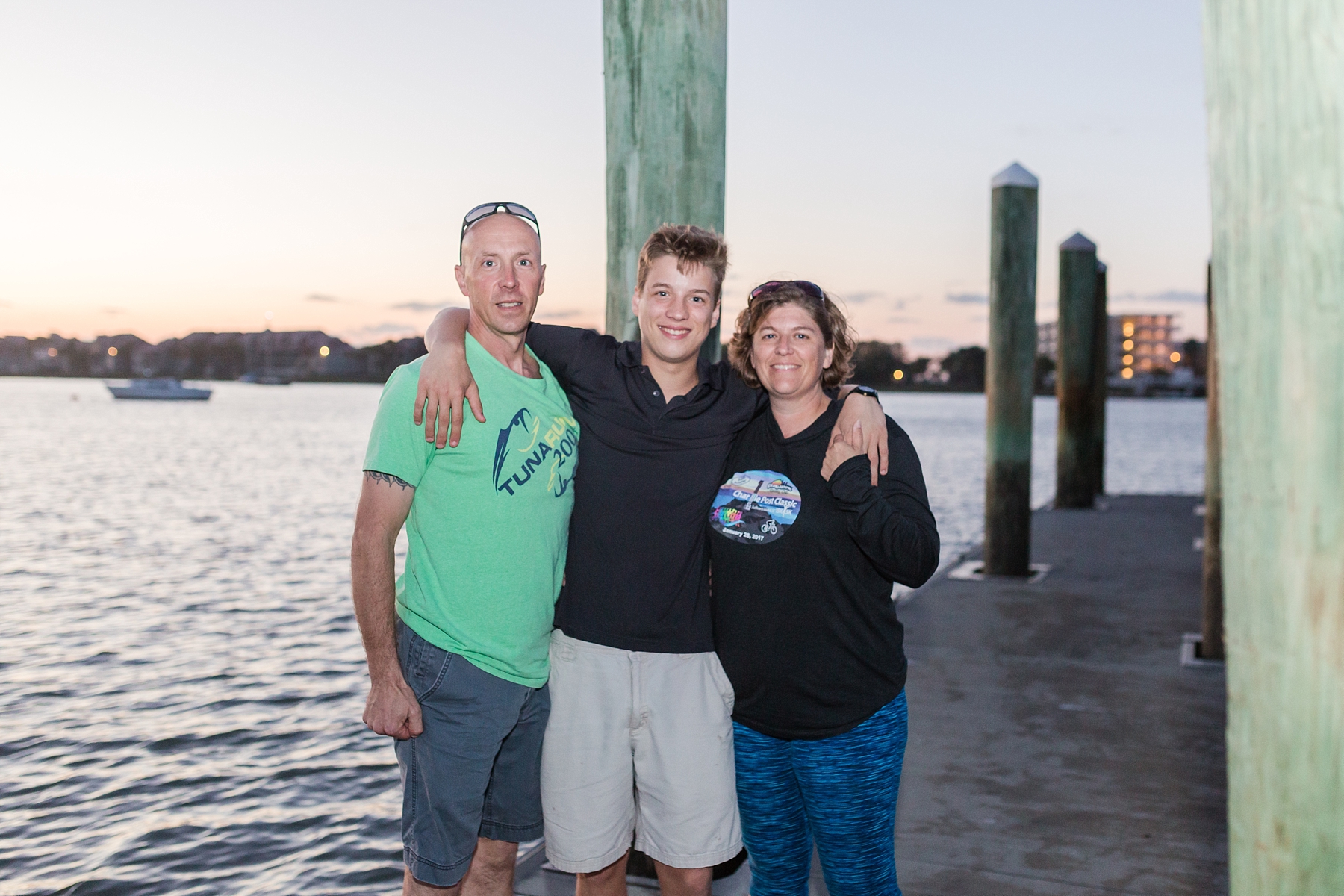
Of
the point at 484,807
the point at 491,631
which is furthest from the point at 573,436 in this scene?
the point at 484,807

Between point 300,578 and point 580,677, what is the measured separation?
11.7 meters

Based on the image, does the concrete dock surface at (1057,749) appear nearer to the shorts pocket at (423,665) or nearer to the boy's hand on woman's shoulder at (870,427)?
the shorts pocket at (423,665)

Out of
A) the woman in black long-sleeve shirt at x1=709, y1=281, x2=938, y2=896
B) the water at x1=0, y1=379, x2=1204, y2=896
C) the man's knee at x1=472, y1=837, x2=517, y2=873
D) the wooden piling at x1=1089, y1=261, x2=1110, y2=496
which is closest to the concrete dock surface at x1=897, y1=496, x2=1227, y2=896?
the woman in black long-sleeve shirt at x1=709, y1=281, x2=938, y2=896

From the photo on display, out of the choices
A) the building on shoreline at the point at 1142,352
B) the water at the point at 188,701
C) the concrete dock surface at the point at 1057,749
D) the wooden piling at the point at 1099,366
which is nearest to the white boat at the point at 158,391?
the water at the point at 188,701

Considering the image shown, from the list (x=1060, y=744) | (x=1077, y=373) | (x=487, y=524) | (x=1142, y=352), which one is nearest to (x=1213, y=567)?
(x=1060, y=744)

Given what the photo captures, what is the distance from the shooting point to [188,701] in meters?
8.03

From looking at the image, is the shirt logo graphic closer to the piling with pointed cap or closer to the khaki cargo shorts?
the khaki cargo shorts

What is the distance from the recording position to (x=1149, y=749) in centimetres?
486

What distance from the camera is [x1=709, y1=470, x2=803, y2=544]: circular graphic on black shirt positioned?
2.45m

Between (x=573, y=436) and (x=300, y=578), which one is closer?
(x=573, y=436)

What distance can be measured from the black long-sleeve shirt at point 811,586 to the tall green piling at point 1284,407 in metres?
0.99

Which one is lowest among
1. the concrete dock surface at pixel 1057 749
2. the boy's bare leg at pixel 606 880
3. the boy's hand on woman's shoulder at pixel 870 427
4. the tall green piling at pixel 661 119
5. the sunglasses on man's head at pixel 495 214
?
the concrete dock surface at pixel 1057 749

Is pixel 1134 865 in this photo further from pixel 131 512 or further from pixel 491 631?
pixel 131 512

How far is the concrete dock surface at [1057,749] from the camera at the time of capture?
3.64 metres
